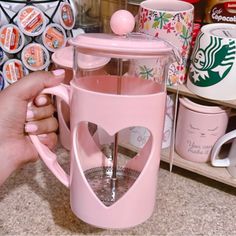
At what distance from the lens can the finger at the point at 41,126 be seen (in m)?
0.53

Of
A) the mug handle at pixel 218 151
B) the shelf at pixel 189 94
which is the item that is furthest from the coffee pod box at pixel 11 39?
the mug handle at pixel 218 151

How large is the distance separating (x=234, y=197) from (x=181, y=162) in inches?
4.1

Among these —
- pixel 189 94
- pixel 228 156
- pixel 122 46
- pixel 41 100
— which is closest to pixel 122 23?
pixel 122 46

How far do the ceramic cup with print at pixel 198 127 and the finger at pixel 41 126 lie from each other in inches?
9.0

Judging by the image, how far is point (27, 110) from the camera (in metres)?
0.54

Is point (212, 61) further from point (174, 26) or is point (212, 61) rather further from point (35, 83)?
point (35, 83)

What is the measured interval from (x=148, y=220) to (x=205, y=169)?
14cm

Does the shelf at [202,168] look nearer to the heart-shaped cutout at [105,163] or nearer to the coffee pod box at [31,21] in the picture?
the heart-shaped cutout at [105,163]

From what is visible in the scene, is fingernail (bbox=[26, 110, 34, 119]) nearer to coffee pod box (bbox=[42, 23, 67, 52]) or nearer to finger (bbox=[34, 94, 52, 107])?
finger (bbox=[34, 94, 52, 107])

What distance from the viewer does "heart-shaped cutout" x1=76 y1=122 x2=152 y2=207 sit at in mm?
540

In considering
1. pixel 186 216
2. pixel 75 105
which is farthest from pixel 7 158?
pixel 186 216

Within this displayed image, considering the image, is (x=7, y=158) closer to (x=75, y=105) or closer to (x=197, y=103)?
(x=75, y=105)

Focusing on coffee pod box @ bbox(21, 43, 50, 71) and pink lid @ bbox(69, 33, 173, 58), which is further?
coffee pod box @ bbox(21, 43, 50, 71)

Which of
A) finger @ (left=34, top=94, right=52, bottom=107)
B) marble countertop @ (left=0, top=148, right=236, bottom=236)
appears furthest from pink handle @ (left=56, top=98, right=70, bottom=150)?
finger @ (left=34, top=94, right=52, bottom=107)
